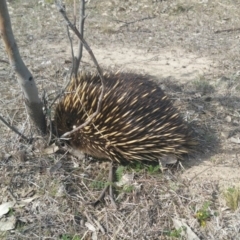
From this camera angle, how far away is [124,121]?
10.2 feet

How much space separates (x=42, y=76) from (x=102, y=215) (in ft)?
7.03

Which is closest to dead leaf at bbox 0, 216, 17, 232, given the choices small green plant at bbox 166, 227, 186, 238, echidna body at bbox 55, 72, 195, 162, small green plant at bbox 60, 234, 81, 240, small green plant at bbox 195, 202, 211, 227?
small green plant at bbox 60, 234, 81, 240

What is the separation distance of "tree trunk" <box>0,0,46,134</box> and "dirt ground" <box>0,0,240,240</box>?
0.21m

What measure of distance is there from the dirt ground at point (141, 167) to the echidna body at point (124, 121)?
16 centimetres

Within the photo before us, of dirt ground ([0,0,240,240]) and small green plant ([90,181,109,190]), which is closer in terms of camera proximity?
dirt ground ([0,0,240,240])

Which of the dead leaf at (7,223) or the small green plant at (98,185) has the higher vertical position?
the dead leaf at (7,223)

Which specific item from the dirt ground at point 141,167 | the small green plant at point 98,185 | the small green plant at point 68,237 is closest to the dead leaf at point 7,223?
the dirt ground at point 141,167

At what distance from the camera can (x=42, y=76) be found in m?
4.52

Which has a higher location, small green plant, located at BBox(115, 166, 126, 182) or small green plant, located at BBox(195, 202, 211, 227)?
small green plant, located at BBox(115, 166, 126, 182)

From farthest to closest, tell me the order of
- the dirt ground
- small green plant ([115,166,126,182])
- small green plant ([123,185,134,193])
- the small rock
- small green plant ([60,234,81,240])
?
1. the small rock
2. small green plant ([115,166,126,182])
3. small green plant ([123,185,134,193])
4. the dirt ground
5. small green plant ([60,234,81,240])

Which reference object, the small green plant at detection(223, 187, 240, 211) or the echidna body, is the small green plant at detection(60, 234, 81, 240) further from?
the small green plant at detection(223, 187, 240, 211)

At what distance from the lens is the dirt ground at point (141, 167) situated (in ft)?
9.14

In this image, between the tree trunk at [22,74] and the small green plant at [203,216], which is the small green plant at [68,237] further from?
the tree trunk at [22,74]

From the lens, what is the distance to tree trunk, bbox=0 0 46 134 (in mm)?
2754
